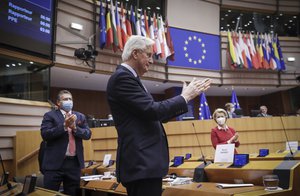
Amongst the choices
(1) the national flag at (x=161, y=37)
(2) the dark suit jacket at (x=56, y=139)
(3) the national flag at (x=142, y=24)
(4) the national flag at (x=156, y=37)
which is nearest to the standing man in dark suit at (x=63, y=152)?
(2) the dark suit jacket at (x=56, y=139)

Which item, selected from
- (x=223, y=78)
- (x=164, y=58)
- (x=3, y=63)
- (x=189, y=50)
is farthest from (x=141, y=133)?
(x=223, y=78)

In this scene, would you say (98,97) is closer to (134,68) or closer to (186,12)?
(186,12)

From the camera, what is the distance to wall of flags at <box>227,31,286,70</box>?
10734 millimetres

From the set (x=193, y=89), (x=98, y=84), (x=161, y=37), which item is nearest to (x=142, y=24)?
(x=161, y=37)

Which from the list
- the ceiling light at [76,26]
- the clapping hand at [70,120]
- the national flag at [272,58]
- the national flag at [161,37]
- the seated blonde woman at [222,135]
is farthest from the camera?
the national flag at [272,58]

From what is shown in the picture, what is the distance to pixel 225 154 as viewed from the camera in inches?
94.2

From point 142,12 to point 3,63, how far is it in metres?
5.31

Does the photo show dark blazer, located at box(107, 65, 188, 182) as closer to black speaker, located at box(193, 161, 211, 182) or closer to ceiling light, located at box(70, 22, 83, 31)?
black speaker, located at box(193, 161, 211, 182)


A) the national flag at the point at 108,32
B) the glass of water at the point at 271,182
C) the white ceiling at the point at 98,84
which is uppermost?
the national flag at the point at 108,32

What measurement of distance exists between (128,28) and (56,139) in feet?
20.0

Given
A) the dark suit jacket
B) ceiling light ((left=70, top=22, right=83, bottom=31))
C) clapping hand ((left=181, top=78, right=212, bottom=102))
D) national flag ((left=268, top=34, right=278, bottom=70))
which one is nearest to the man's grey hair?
clapping hand ((left=181, top=78, right=212, bottom=102))

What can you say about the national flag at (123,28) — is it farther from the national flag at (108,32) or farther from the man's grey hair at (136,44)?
the man's grey hair at (136,44)

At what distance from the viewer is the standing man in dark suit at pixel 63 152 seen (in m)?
2.60

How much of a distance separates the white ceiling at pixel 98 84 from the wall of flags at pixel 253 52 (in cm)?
100
